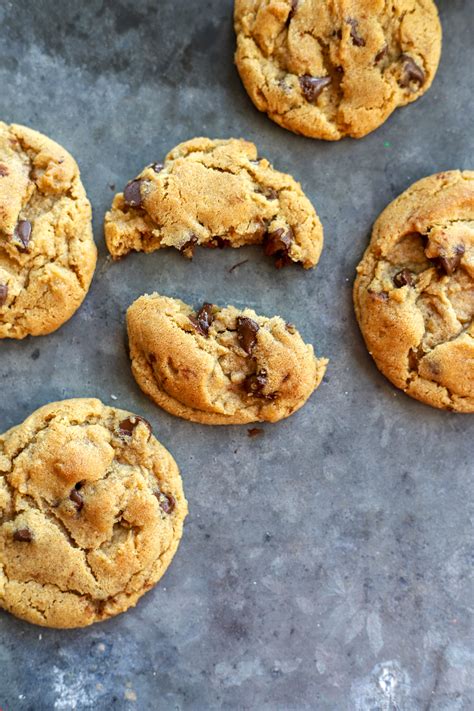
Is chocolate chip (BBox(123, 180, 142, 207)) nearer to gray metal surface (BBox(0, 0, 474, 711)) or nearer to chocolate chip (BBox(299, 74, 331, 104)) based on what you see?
gray metal surface (BBox(0, 0, 474, 711))

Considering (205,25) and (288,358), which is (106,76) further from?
(288,358)

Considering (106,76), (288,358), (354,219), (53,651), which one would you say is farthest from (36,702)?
(106,76)

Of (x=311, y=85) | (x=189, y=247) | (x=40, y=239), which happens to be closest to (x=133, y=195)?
(x=189, y=247)

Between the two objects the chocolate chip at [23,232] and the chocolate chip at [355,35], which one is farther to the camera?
the chocolate chip at [355,35]

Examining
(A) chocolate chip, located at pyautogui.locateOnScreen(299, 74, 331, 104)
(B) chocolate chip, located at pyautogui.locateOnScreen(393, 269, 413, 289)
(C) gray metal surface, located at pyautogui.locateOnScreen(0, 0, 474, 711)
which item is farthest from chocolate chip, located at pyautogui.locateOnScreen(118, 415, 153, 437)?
(A) chocolate chip, located at pyautogui.locateOnScreen(299, 74, 331, 104)

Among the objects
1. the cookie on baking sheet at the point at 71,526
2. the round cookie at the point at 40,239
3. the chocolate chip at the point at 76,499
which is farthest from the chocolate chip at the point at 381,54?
the chocolate chip at the point at 76,499

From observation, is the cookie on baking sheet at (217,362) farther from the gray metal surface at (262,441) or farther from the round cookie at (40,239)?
the round cookie at (40,239)
